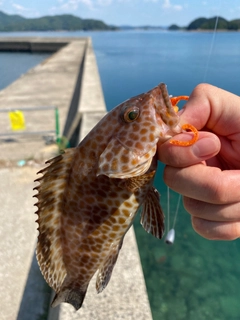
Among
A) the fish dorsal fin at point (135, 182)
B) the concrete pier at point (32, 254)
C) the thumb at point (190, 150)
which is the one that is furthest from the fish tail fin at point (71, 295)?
the thumb at point (190, 150)

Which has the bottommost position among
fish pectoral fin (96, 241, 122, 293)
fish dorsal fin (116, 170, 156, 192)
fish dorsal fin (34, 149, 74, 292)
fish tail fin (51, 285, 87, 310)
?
fish tail fin (51, 285, 87, 310)

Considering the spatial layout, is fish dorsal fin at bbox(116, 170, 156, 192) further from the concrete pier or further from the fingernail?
the concrete pier

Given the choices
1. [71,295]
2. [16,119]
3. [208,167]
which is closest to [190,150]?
[208,167]

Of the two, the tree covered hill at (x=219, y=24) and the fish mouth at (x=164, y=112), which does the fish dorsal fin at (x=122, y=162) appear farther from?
the tree covered hill at (x=219, y=24)

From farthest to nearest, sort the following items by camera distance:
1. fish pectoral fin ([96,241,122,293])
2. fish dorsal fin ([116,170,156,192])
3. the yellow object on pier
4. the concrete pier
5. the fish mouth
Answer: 1. the yellow object on pier
2. the concrete pier
3. fish pectoral fin ([96,241,122,293])
4. fish dorsal fin ([116,170,156,192])
5. the fish mouth

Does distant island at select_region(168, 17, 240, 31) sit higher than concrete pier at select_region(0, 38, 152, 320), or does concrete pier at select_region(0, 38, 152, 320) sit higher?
distant island at select_region(168, 17, 240, 31)

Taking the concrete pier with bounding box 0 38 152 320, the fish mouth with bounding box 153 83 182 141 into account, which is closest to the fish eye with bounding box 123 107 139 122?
the fish mouth with bounding box 153 83 182 141

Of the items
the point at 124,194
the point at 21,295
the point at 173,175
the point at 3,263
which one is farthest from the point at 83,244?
the point at 3,263
